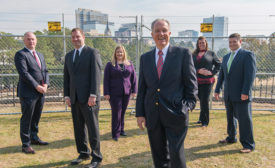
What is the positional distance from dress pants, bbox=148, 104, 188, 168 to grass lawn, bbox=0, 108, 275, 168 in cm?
103

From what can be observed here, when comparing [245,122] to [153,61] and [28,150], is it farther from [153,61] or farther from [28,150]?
[28,150]

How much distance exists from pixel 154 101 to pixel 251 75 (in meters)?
2.33

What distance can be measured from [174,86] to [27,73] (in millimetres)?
2961

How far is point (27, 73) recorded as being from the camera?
4.00m

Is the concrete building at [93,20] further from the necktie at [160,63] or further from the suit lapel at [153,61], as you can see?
the necktie at [160,63]

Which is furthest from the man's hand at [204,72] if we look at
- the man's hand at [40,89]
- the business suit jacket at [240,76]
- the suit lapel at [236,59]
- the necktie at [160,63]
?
the man's hand at [40,89]

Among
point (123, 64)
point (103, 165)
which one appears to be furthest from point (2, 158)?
point (123, 64)

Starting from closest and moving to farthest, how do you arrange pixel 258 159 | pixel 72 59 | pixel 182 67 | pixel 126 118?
pixel 182 67 < pixel 72 59 < pixel 258 159 < pixel 126 118

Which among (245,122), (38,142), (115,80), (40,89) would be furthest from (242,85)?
(38,142)

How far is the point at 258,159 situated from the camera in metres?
3.72

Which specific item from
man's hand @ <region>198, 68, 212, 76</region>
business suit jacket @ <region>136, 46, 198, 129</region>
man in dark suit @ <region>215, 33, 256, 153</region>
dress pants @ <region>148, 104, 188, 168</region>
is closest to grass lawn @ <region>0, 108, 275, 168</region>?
man in dark suit @ <region>215, 33, 256, 153</region>

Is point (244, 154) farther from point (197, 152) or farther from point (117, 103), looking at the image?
point (117, 103)

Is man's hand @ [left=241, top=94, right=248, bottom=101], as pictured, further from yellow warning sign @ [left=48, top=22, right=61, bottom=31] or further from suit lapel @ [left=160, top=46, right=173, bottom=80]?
yellow warning sign @ [left=48, top=22, right=61, bottom=31]

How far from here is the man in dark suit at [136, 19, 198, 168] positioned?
7.86 ft
